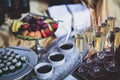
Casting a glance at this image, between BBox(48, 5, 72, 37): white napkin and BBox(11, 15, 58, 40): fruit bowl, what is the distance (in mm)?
86

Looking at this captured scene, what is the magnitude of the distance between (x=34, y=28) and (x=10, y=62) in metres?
0.24

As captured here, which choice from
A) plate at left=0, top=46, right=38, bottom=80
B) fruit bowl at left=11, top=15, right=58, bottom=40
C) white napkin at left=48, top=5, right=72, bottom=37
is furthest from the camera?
white napkin at left=48, top=5, right=72, bottom=37

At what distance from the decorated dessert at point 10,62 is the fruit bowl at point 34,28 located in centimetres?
10

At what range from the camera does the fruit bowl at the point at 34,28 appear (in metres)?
1.27

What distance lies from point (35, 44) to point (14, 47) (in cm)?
13

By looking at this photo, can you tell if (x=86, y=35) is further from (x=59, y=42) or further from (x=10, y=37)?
(x=10, y=37)

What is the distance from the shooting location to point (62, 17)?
59.7 inches

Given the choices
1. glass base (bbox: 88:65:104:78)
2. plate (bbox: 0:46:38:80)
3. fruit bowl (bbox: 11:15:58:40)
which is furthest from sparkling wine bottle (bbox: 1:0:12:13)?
glass base (bbox: 88:65:104:78)

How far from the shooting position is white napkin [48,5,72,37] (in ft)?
4.80

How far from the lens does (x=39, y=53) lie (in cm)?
136

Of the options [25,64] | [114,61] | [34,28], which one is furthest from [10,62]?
[114,61]

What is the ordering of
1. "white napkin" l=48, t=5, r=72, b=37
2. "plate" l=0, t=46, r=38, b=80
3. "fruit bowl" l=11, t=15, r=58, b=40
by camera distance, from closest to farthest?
1. "plate" l=0, t=46, r=38, b=80
2. "fruit bowl" l=11, t=15, r=58, b=40
3. "white napkin" l=48, t=5, r=72, b=37

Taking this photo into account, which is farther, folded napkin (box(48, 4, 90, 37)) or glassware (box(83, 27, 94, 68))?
folded napkin (box(48, 4, 90, 37))

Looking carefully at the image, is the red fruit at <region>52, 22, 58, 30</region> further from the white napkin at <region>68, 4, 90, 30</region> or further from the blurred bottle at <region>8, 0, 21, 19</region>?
the blurred bottle at <region>8, 0, 21, 19</region>
